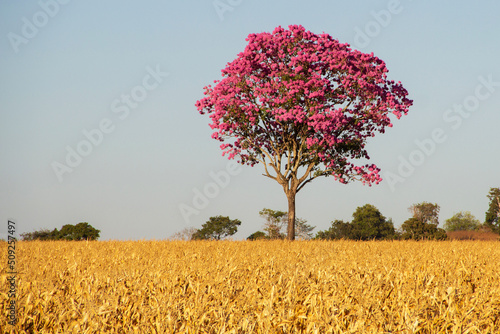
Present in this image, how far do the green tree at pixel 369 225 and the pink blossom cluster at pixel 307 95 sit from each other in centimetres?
2858

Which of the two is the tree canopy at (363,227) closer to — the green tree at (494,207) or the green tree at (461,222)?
the green tree at (494,207)

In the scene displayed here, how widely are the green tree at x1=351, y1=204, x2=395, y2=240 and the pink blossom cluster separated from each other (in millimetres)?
28581

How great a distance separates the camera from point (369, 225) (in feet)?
173

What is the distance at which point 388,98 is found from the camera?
23.6m

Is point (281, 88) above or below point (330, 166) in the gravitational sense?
above

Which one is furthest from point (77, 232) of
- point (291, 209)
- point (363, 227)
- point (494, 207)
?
point (494, 207)

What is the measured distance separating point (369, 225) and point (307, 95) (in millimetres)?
33827

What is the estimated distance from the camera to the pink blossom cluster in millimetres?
22672

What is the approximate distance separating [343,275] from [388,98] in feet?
60.3

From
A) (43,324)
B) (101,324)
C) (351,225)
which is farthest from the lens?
(351,225)

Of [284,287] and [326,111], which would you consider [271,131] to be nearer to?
[326,111]

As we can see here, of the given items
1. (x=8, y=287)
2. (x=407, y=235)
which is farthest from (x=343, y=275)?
(x=407, y=235)

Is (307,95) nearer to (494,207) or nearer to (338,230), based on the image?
(338,230)

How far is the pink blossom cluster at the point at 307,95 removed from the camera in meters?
22.7
